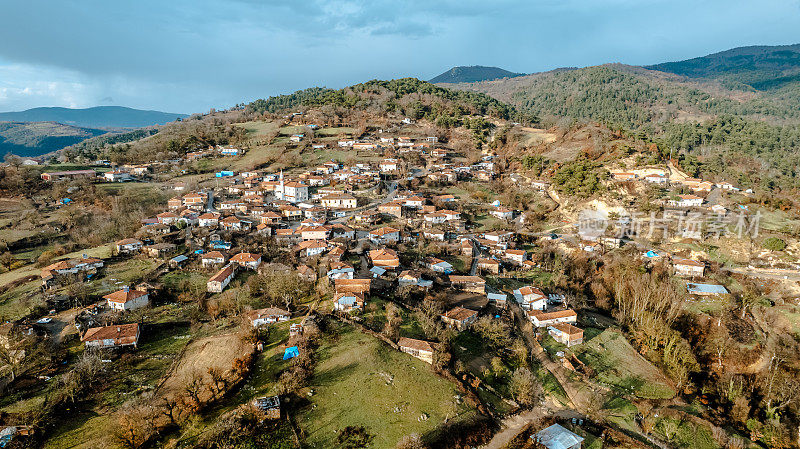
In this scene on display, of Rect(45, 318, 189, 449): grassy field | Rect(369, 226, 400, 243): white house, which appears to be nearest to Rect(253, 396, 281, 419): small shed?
Rect(45, 318, 189, 449): grassy field

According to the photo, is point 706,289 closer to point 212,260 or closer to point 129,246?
point 212,260

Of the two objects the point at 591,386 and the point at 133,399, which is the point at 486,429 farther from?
the point at 133,399

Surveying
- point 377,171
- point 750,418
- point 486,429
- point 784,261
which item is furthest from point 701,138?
point 486,429

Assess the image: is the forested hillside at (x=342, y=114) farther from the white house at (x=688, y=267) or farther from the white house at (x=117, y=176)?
the white house at (x=688, y=267)

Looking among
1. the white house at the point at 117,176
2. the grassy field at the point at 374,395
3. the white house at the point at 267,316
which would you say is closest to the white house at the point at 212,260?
the white house at the point at 267,316

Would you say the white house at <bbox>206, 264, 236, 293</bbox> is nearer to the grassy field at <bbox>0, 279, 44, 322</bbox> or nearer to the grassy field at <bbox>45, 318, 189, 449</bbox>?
the grassy field at <bbox>45, 318, 189, 449</bbox>

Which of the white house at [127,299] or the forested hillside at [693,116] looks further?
the forested hillside at [693,116]

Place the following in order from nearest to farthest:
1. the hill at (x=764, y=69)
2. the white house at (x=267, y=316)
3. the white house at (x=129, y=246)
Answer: the white house at (x=267, y=316) < the white house at (x=129, y=246) < the hill at (x=764, y=69)
